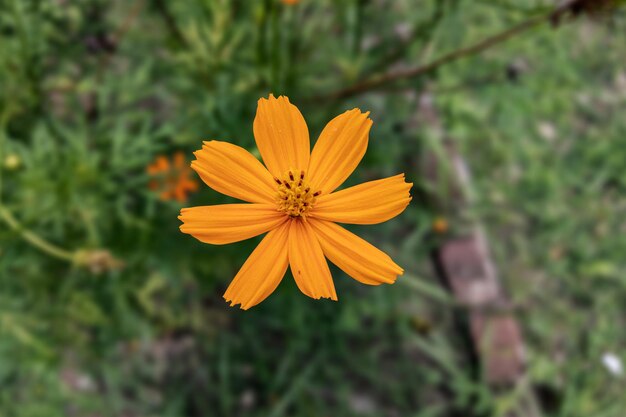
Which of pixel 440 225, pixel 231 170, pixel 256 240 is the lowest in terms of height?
pixel 231 170

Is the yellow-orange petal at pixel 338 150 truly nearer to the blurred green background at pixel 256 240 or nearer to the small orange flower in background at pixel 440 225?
the blurred green background at pixel 256 240

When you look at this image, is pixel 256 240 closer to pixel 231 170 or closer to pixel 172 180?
pixel 172 180

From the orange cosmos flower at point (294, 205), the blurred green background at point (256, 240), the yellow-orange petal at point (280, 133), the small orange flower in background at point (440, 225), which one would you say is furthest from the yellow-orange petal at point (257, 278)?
the small orange flower in background at point (440, 225)

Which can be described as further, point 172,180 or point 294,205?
point 172,180

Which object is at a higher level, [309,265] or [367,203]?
[367,203]

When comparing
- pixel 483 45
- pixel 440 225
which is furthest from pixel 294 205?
pixel 440 225

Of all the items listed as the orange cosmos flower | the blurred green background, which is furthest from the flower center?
the blurred green background

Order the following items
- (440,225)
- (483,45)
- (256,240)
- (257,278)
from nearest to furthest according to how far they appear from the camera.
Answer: (257,278)
(483,45)
(256,240)
(440,225)

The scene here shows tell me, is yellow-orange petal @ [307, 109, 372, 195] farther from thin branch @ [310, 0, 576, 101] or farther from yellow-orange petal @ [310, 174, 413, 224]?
thin branch @ [310, 0, 576, 101]
